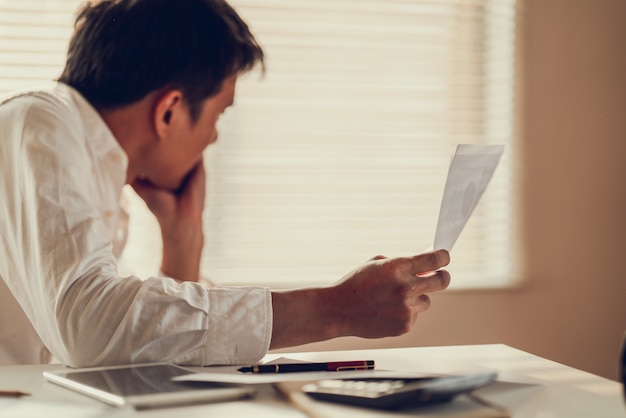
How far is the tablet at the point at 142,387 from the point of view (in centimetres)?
74

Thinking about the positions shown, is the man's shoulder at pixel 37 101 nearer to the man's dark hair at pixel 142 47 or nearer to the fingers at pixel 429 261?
the man's dark hair at pixel 142 47

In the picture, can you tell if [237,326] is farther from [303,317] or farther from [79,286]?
[79,286]

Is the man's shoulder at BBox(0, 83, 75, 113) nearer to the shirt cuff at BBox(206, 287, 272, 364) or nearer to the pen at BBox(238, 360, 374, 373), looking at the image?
the shirt cuff at BBox(206, 287, 272, 364)

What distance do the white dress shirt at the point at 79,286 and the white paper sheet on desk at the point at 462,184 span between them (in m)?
0.25

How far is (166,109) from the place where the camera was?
155cm

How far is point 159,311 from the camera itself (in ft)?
3.30

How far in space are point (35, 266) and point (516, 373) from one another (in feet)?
2.10

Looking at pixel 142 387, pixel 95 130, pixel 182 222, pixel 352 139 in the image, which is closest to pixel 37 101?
pixel 95 130

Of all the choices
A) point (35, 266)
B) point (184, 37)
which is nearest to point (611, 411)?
point (35, 266)

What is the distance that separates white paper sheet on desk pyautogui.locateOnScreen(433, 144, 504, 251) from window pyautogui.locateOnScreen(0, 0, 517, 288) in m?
1.46

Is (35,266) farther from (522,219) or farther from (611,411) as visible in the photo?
(522,219)

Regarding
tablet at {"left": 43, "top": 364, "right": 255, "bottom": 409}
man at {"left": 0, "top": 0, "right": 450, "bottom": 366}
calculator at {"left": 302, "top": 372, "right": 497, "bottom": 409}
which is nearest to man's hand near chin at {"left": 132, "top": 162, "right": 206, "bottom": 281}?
man at {"left": 0, "top": 0, "right": 450, "bottom": 366}

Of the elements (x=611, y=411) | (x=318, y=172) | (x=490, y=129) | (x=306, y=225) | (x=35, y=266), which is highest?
(x=490, y=129)

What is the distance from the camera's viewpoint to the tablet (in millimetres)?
742
